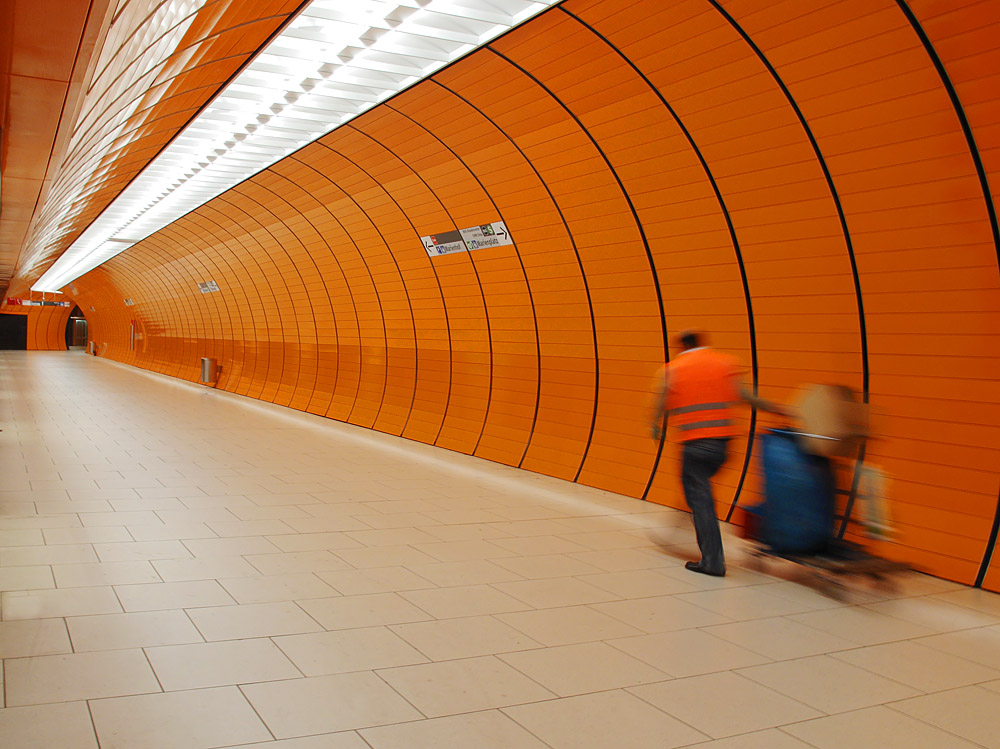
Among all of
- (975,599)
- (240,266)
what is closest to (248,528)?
(975,599)

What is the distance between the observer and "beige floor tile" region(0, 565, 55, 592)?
17.5 feet

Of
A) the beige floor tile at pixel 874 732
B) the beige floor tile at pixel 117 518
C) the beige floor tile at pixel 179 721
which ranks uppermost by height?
the beige floor tile at pixel 874 732

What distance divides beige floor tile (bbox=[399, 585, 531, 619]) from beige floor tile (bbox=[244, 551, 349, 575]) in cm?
93

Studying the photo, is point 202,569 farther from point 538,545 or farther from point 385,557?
point 538,545

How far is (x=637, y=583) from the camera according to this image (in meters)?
6.03

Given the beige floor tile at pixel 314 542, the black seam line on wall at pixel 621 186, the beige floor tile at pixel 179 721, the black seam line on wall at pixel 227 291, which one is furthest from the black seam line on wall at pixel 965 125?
the black seam line on wall at pixel 227 291

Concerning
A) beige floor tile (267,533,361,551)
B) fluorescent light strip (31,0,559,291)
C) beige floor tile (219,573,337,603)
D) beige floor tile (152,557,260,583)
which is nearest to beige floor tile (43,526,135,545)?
beige floor tile (152,557,260,583)

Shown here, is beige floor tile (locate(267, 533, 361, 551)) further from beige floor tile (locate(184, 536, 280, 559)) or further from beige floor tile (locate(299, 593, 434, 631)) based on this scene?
beige floor tile (locate(299, 593, 434, 631))

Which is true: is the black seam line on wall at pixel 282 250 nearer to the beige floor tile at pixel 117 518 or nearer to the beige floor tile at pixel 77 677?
the beige floor tile at pixel 117 518

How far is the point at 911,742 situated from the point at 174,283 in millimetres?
31329

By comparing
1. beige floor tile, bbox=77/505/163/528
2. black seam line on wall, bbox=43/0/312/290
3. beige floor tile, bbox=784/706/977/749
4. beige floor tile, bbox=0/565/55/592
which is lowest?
beige floor tile, bbox=77/505/163/528

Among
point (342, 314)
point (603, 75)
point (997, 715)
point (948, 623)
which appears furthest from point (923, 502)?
Answer: point (342, 314)

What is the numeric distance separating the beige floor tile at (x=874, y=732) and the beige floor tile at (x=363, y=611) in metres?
2.38

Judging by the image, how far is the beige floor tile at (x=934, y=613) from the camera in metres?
5.32
